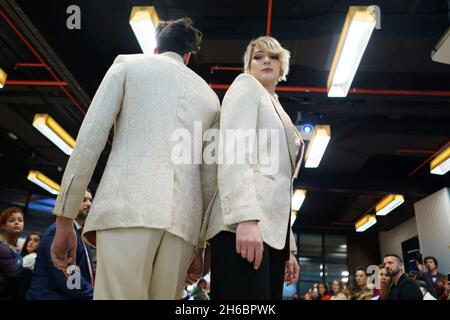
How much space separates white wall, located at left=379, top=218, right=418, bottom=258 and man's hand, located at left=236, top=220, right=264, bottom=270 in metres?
12.0

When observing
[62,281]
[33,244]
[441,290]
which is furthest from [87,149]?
[441,290]

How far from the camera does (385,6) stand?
13.0 ft

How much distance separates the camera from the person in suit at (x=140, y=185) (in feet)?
3.43

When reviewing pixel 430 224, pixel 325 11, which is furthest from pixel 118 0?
pixel 430 224

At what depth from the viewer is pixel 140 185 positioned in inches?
43.0

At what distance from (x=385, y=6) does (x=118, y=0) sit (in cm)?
257

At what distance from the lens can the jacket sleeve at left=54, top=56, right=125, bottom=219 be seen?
1109 millimetres

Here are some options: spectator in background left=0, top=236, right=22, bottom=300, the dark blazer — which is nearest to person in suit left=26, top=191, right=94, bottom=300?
the dark blazer

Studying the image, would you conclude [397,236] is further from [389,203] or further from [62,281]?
[62,281]

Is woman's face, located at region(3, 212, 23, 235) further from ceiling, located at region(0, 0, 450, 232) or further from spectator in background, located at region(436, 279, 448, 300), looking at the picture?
spectator in background, located at region(436, 279, 448, 300)

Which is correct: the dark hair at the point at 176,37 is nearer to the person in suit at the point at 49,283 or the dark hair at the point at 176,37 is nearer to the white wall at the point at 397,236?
the person in suit at the point at 49,283

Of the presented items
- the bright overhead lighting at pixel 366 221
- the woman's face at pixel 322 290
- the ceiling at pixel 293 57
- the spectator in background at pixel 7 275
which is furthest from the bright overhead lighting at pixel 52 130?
the bright overhead lighting at pixel 366 221

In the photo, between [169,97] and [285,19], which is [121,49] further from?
[169,97]

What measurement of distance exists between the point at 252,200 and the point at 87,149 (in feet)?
1.51
